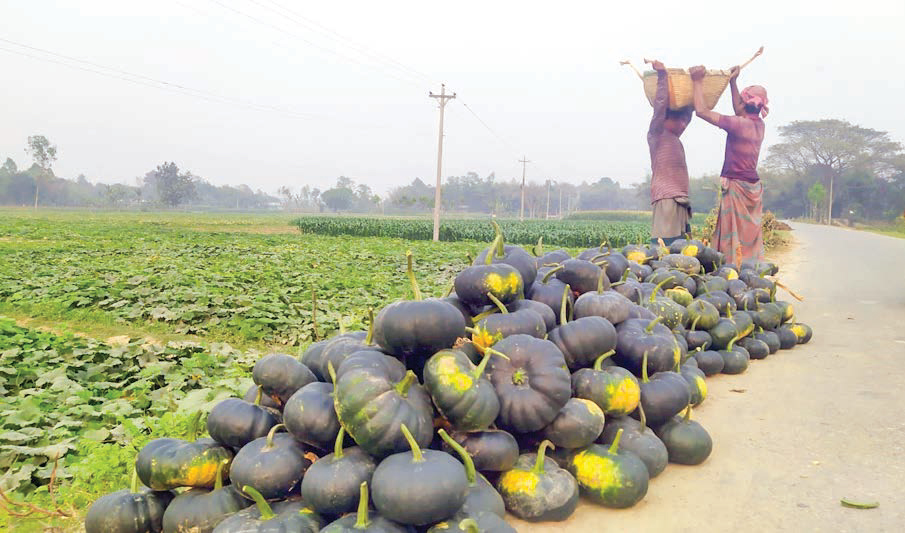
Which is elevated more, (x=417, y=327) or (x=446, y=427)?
(x=417, y=327)

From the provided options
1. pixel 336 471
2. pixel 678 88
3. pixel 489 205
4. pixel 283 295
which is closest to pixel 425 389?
pixel 336 471

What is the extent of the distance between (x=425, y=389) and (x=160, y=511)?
141 cm

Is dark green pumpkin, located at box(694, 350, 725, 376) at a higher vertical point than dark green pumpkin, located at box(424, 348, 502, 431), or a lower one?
lower

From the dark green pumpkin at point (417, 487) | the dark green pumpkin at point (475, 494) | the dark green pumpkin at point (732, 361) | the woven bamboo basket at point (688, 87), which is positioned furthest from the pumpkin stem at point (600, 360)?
the woven bamboo basket at point (688, 87)

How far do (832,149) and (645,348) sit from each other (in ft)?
304

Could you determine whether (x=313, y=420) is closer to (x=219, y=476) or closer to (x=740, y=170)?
(x=219, y=476)

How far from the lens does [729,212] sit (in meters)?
10.4

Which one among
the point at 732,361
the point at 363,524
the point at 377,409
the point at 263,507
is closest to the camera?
the point at 363,524

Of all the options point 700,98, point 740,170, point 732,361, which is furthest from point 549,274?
point 740,170

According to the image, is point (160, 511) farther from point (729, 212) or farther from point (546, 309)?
point (729, 212)

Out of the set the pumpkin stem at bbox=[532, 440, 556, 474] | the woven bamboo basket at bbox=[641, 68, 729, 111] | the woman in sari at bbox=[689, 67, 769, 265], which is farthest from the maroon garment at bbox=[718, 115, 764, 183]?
the pumpkin stem at bbox=[532, 440, 556, 474]

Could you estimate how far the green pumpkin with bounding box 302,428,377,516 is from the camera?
262cm

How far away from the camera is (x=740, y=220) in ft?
34.0

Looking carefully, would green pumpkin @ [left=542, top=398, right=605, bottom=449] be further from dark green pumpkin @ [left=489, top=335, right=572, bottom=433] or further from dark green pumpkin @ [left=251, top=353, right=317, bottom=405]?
dark green pumpkin @ [left=251, top=353, right=317, bottom=405]
